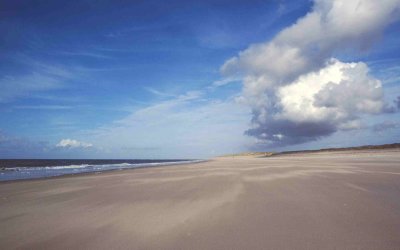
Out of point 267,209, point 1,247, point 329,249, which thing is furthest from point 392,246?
point 1,247

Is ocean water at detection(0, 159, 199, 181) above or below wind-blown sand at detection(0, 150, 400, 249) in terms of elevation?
above

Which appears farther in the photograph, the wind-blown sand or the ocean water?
the ocean water

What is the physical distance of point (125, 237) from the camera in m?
5.41

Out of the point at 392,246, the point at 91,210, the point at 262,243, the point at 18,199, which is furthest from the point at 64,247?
the point at 18,199

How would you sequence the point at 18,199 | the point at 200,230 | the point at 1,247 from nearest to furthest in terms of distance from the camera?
the point at 1,247 → the point at 200,230 → the point at 18,199

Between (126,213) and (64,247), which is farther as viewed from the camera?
(126,213)

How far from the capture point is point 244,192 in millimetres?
9500

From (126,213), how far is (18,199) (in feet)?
18.2

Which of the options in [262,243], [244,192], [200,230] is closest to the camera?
[262,243]

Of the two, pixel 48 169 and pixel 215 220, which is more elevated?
pixel 48 169

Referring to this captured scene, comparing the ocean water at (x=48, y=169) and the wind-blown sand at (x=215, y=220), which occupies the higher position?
the ocean water at (x=48, y=169)

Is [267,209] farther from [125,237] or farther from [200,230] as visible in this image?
[125,237]

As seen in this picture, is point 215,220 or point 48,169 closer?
point 215,220

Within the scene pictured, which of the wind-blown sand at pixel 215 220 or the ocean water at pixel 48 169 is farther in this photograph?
the ocean water at pixel 48 169
